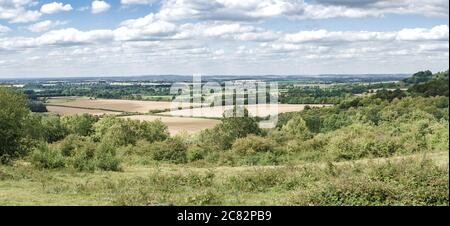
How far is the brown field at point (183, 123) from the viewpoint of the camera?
1700 inches

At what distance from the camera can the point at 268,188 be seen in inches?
519

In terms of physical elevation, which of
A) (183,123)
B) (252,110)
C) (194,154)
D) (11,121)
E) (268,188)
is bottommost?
(183,123)

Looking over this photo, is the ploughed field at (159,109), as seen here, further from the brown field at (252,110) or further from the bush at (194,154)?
the bush at (194,154)

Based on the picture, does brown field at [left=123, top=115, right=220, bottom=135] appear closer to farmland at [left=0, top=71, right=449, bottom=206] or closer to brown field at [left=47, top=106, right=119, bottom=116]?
farmland at [left=0, top=71, right=449, bottom=206]

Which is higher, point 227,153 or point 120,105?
point 120,105

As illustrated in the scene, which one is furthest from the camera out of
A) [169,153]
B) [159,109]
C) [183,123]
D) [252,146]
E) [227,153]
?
[183,123]

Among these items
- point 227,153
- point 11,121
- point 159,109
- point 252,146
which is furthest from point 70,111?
point 11,121

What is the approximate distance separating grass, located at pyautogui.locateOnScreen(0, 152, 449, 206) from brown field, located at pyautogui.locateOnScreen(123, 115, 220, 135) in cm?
2693

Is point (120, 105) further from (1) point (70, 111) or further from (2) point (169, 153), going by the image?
(2) point (169, 153)

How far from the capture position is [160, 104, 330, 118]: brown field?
4434 centimetres

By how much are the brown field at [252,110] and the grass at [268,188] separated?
28.7 metres

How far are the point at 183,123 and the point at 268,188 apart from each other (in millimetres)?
34919

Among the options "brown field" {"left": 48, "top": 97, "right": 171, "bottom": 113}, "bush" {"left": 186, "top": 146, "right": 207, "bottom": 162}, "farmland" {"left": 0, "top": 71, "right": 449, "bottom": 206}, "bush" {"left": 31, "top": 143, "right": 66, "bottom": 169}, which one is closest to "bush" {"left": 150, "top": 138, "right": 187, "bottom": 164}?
"farmland" {"left": 0, "top": 71, "right": 449, "bottom": 206}
